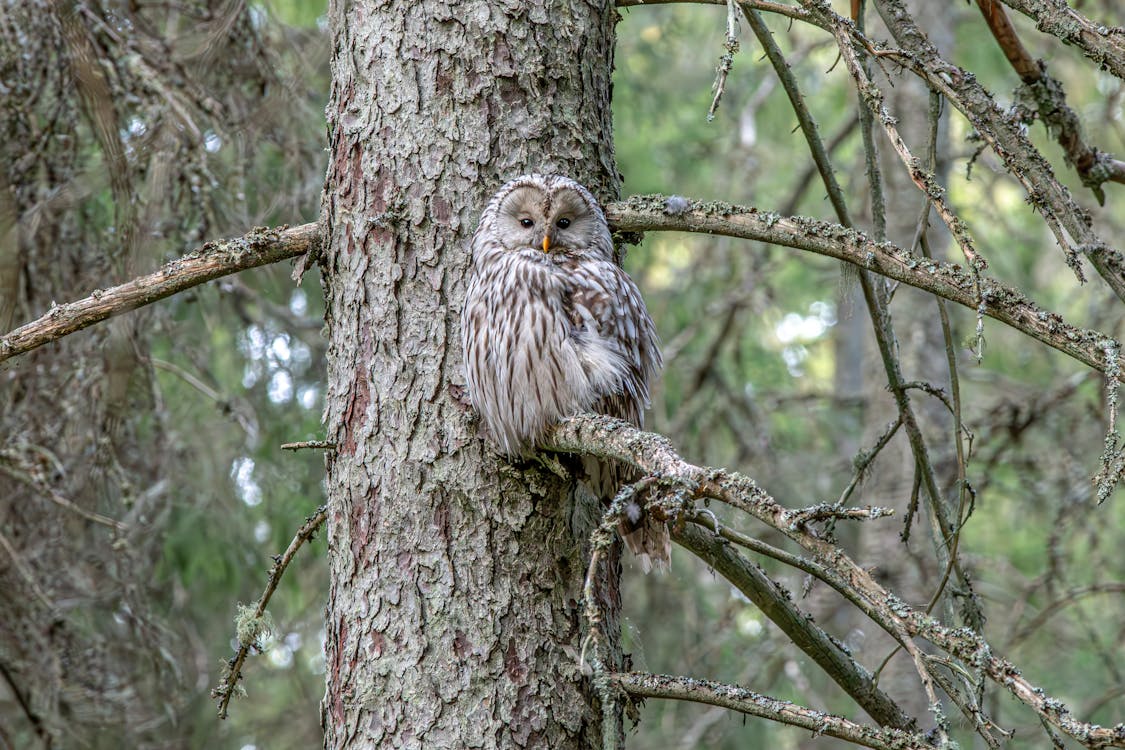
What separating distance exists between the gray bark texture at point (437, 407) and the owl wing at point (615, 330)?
0.24 meters

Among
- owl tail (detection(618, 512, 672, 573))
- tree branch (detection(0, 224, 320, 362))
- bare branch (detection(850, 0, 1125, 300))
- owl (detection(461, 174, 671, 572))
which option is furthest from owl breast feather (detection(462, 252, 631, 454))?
bare branch (detection(850, 0, 1125, 300))

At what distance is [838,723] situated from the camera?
2416 mm

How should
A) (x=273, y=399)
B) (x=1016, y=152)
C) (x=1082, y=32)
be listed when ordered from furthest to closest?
(x=273, y=399)
(x=1016, y=152)
(x=1082, y=32)

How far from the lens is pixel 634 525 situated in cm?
315

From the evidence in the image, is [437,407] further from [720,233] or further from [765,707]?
[765,707]

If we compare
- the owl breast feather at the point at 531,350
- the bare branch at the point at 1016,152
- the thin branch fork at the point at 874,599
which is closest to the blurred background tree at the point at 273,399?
the bare branch at the point at 1016,152

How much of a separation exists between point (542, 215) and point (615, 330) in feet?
1.24

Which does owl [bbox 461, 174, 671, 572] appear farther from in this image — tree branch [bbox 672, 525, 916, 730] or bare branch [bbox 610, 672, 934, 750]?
bare branch [bbox 610, 672, 934, 750]

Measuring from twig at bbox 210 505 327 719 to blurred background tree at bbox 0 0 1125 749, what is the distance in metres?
0.54

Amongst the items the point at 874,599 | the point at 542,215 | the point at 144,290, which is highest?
the point at 542,215

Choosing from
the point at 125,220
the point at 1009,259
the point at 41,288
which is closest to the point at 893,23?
the point at 125,220

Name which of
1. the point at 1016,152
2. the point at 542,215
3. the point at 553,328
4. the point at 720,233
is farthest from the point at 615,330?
the point at 1016,152

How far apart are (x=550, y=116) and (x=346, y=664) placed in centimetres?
154

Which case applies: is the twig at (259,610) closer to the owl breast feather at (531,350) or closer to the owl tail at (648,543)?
the owl breast feather at (531,350)
